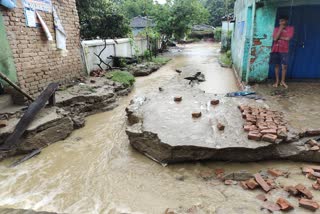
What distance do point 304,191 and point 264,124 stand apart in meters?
1.34

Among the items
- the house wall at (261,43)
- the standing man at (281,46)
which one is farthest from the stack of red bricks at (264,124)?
the house wall at (261,43)

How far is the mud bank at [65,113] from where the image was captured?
4.70 meters

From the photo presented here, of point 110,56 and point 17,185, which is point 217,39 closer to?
point 110,56

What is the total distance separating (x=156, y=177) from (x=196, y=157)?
2.26ft

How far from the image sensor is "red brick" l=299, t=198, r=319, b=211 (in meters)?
2.74

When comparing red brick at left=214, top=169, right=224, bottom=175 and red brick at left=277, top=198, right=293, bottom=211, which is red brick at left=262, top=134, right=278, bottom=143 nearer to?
red brick at left=214, top=169, right=224, bottom=175

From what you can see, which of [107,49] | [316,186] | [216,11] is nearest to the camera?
[316,186]

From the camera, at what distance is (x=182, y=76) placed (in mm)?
10164

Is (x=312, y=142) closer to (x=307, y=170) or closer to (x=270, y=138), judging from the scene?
(x=307, y=170)

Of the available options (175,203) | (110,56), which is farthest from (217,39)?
(175,203)

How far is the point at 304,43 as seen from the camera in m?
6.88

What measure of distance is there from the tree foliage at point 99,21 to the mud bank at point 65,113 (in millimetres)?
5414

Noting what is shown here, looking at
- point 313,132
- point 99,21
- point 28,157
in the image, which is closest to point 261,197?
point 313,132

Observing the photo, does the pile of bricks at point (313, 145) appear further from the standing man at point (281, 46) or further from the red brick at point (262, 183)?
the standing man at point (281, 46)
